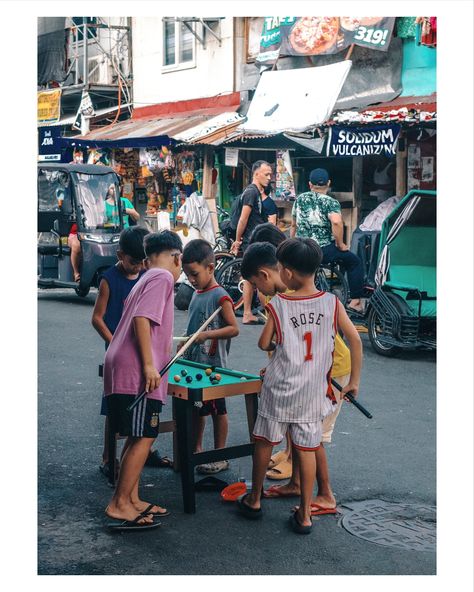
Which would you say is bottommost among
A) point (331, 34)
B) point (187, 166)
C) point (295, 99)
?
point (187, 166)

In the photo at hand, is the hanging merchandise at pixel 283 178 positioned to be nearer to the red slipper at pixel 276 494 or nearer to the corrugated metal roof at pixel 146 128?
the corrugated metal roof at pixel 146 128

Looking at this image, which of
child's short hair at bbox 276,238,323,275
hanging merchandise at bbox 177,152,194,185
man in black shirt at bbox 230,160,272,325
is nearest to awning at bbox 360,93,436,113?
man in black shirt at bbox 230,160,272,325

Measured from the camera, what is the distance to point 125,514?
4.79 m

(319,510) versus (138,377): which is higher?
(138,377)

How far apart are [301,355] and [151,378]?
77 centimetres

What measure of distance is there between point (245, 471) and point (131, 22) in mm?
19736

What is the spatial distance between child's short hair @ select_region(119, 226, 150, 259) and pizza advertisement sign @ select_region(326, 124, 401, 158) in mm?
8549

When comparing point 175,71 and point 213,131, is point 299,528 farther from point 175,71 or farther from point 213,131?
point 175,71

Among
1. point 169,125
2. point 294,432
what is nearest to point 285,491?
point 294,432

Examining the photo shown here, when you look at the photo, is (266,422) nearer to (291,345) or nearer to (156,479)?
(291,345)

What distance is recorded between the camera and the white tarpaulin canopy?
50.3ft

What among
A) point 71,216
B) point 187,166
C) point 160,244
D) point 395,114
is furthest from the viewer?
point 187,166

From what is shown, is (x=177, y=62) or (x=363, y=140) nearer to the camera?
(x=363, y=140)

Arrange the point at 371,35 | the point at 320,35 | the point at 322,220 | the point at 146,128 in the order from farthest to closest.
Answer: the point at 146,128
the point at 320,35
the point at 371,35
the point at 322,220
